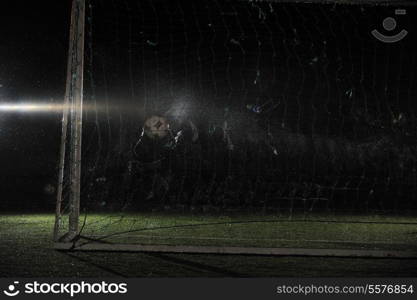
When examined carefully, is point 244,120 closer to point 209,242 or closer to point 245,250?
point 209,242

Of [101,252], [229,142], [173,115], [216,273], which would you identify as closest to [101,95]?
[173,115]

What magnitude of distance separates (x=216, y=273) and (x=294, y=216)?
520 cm

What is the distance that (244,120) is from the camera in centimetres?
1384

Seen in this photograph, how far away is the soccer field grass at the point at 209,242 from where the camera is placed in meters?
4.51

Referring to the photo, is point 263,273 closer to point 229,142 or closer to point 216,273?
point 216,273

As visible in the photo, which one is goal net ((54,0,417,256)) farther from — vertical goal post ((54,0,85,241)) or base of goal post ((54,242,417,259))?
base of goal post ((54,242,417,259))

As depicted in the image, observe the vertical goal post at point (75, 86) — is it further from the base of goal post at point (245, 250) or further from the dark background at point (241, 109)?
the dark background at point (241, 109)

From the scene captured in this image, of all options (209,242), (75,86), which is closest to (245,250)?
(209,242)

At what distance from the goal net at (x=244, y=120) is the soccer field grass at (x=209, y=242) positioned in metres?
0.19

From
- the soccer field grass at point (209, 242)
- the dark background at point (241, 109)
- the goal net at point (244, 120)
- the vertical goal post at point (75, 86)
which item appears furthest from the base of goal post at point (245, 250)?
the dark background at point (241, 109)

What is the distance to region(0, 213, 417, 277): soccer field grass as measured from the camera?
14.8 ft

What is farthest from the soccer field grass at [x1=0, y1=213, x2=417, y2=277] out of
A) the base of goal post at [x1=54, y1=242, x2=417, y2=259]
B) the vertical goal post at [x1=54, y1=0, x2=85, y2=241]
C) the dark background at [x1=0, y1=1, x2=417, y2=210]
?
the dark background at [x1=0, y1=1, x2=417, y2=210]

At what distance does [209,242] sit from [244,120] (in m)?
8.02

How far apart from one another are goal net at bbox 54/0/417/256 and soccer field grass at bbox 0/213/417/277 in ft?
0.61
